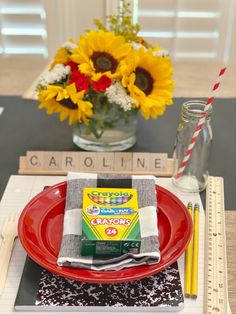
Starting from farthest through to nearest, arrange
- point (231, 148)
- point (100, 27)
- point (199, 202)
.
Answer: point (231, 148), point (100, 27), point (199, 202)

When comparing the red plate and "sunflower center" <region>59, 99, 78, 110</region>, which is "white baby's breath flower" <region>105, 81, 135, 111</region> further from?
the red plate

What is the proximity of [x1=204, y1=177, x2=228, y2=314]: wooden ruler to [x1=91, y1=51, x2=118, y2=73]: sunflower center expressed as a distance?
1.05 ft

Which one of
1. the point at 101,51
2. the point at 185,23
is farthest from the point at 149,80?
the point at 185,23

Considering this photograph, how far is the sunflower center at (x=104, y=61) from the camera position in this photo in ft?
2.96

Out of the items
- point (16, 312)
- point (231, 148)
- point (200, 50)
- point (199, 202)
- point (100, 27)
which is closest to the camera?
point (16, 312)

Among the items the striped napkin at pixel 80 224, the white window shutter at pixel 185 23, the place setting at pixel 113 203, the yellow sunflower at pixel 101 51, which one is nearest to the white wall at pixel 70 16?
the white window shutter at pixel 185 23

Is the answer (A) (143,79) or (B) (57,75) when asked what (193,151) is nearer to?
(A) (143,79)

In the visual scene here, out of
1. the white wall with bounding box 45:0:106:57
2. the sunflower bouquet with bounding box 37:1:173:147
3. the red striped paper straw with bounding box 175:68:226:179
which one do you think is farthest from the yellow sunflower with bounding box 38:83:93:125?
the white wall with bounding box 45:0:106:57

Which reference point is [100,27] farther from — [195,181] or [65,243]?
[65,243]

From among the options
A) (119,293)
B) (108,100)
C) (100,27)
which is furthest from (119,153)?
(119,293)

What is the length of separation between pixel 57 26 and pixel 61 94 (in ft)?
4.95

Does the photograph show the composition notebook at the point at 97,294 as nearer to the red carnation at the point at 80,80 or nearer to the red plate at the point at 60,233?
the red plate at the point at 60,233

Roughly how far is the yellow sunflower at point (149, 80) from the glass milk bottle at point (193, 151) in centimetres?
6

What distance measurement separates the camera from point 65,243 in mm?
683
